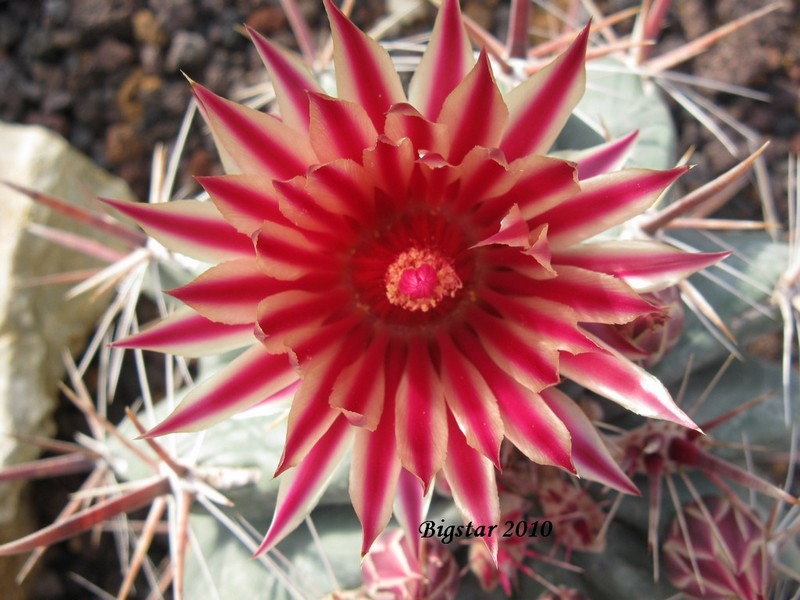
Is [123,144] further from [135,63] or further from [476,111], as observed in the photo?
[476,111]

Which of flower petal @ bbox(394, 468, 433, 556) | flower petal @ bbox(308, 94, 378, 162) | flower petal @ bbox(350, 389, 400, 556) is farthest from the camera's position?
flower petal @ bbox(394, 468, 433, 556)

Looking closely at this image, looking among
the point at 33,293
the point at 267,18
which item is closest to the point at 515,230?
the point at 33,293

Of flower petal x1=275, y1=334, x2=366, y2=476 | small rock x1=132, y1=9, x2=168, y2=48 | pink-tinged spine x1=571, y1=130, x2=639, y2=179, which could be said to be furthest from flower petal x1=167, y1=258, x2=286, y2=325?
small rock x1=132, y1=9, x2=168, y2=48

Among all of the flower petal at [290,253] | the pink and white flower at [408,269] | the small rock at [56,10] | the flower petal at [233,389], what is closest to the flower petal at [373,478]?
the pink and white flower at [408,269]

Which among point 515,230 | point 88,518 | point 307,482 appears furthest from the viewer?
point 88,518

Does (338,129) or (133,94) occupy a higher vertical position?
(338,129)

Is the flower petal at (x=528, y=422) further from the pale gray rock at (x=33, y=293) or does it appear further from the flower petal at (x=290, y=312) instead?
the pale gray rock at (x=33, y=293)

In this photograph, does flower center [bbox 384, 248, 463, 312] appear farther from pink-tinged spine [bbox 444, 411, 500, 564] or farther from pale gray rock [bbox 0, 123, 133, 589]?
pale gray rock [bbox 0, 123, 133, 589]

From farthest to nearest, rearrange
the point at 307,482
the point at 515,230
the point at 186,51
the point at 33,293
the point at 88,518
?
the point at 186,51
the point at 33,293
the point at 88,518
the point at 307,482
the point at 515,230
